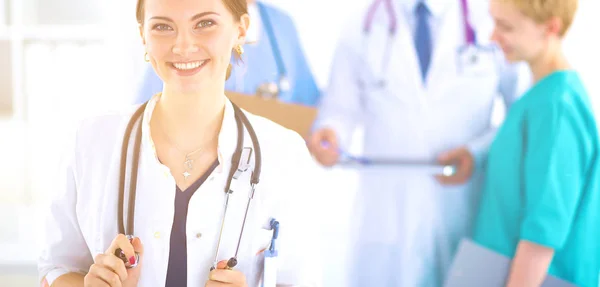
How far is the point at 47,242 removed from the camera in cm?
113

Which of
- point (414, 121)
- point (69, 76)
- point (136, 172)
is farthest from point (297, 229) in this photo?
point (69, 76)

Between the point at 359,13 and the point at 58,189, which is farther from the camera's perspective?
the point at 359,13

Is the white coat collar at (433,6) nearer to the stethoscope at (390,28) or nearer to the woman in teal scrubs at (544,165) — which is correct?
the stethoscope at (390,28)

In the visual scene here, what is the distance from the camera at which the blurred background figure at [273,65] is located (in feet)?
5.23

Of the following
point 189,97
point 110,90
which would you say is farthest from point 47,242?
point 110,90

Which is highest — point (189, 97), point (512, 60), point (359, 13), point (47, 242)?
point (359, 13)

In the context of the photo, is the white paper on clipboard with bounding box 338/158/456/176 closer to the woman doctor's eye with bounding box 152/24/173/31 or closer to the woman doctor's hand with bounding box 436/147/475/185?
the woman doctor's hand with bounding box 436/147/475/185

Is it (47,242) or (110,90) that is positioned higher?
(110,90)

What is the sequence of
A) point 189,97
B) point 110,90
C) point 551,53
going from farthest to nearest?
1. point 110,90
2. point 551,53
3. point 189,97

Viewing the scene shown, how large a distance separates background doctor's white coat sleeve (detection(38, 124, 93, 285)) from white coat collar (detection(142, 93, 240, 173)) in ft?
0.50

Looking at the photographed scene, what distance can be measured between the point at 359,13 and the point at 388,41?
12 cm

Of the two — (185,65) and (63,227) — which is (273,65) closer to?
(185,65)

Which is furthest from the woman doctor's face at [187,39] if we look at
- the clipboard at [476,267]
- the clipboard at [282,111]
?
the clipboard at [476,267]

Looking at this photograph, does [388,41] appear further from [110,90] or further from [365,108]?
[110,90]
